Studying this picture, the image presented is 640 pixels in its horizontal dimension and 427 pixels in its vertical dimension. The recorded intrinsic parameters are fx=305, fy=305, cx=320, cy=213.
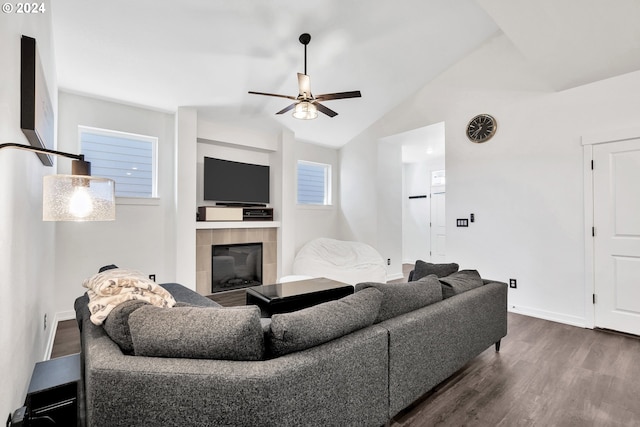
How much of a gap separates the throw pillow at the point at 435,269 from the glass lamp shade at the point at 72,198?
8.34ft

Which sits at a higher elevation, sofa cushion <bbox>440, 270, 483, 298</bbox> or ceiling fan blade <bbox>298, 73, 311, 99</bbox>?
ceiling fan blade <bbox>298, 73, 311, 99</bbox>

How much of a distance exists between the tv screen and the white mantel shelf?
0.38 metres

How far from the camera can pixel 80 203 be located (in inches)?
49.4

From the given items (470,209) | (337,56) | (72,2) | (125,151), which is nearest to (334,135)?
(337,56)

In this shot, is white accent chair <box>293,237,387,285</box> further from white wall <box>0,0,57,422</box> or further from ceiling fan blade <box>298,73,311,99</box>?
white wall <box>0,0,57,422</box>

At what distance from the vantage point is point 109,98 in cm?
377

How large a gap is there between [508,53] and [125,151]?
5.07 metres

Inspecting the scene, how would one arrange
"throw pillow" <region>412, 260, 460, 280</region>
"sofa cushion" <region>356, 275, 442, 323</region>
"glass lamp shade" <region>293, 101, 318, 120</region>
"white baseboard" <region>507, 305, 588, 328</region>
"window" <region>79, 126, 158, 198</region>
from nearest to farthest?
"sofa cushion" <region>356, 275, 442, 323</region>
"throw pillow" <region>412, 260, 460, 280</region>
"glass lamp shade" <region>293, 101, 318, 120</region>
"white baseboard" <region>507, 305, 588, 328</region>
"window" <region>79, 126, 158, 198</region>

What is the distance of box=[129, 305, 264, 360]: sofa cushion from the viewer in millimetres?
1151

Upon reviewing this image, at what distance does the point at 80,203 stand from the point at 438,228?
6.72 m

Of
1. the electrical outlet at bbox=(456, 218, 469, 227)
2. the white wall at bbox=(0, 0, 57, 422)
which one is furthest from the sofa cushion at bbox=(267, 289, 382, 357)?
the electrical outlet at bbox=(456, 218, 469, 227)

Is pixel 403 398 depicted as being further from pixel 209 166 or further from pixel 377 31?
pixel 209 166

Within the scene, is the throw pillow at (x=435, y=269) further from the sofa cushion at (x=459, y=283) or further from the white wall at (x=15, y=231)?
the white wall at (x=15, y=231)

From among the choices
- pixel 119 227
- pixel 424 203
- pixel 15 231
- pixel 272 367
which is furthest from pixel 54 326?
pixel 424 203
